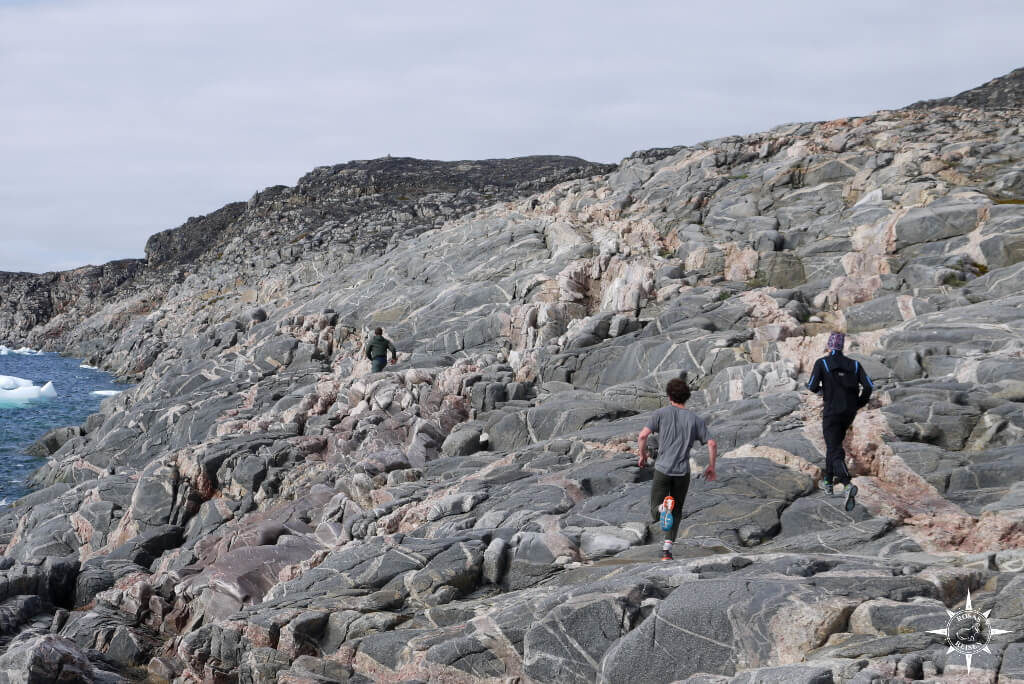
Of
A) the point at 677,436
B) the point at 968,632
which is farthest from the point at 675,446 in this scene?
the point at 968,632

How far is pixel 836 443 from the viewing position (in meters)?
13.3

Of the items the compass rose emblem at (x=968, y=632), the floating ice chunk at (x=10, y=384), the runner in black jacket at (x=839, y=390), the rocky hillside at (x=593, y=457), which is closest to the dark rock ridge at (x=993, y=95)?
the rocky hillside at (x=593, y=457)

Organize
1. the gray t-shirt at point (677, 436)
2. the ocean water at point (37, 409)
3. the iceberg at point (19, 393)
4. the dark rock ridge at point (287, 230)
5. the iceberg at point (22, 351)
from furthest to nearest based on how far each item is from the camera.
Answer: the iceberg at point (22, 351)
the dark rock ridge at point (287, 230)
the iceberg at point (19, 393)
the ocean water at point (37, 409)
the gray t-shirt at point (677, 436)

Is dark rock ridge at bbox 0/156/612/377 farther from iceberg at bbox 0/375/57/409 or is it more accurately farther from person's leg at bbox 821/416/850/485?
person's leg at bbox 821/416/850/485

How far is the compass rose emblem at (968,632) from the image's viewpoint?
6.82 meters

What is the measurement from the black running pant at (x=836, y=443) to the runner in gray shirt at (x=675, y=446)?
314 centimetres

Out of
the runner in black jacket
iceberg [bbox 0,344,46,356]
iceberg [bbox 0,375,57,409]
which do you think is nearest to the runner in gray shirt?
the runner in black jacket

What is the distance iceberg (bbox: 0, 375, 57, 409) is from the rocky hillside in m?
23.5

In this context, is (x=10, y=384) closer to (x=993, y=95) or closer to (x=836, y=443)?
(x=836, y=443)

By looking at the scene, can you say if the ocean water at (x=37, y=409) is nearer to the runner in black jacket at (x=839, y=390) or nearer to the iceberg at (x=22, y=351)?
the iceberg at (x=22, y=351)

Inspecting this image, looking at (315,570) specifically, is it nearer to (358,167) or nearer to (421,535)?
(421,535)

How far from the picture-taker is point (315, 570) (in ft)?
50.9

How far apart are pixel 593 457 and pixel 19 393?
65.4 metres

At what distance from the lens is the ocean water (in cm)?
3806
